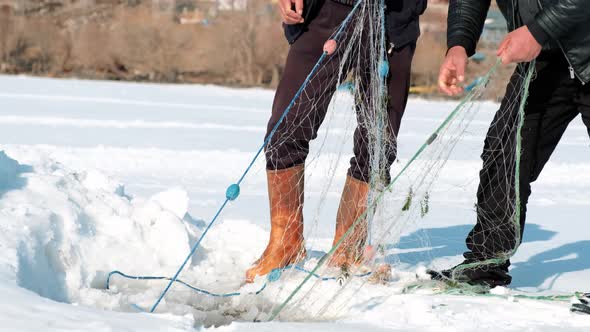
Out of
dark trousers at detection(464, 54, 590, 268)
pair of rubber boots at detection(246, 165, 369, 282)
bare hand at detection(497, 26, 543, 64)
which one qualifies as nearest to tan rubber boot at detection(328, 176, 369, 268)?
pair of rubber boots at detection(246, 165, 369, 282)

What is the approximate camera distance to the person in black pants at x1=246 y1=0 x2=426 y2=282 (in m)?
3.16

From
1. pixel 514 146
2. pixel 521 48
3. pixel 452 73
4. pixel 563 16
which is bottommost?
pixel 514 146

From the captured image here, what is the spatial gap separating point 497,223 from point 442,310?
641mm

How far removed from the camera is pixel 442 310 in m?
2.64

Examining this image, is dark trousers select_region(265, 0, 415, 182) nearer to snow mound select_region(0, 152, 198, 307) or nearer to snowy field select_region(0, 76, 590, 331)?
snowy field select_region(0, 76, 590, 331)

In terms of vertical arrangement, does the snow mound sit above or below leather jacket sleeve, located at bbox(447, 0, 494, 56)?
below

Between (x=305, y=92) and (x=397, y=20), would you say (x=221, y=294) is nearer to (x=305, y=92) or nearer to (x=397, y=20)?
(x=305, y=92)

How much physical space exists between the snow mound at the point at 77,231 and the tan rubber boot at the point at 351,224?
606 millimetres

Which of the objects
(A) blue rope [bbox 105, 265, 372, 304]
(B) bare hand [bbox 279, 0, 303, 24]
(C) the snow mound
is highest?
(B) bare hand [bbox 279, 0, 303, 24]

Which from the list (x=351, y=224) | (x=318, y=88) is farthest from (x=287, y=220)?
(x=318, y=88)

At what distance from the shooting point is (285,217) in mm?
3234

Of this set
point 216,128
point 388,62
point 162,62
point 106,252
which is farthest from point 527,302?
point 162,62

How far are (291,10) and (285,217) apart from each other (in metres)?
0.78

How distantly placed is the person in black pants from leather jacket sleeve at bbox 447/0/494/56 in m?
0.14
